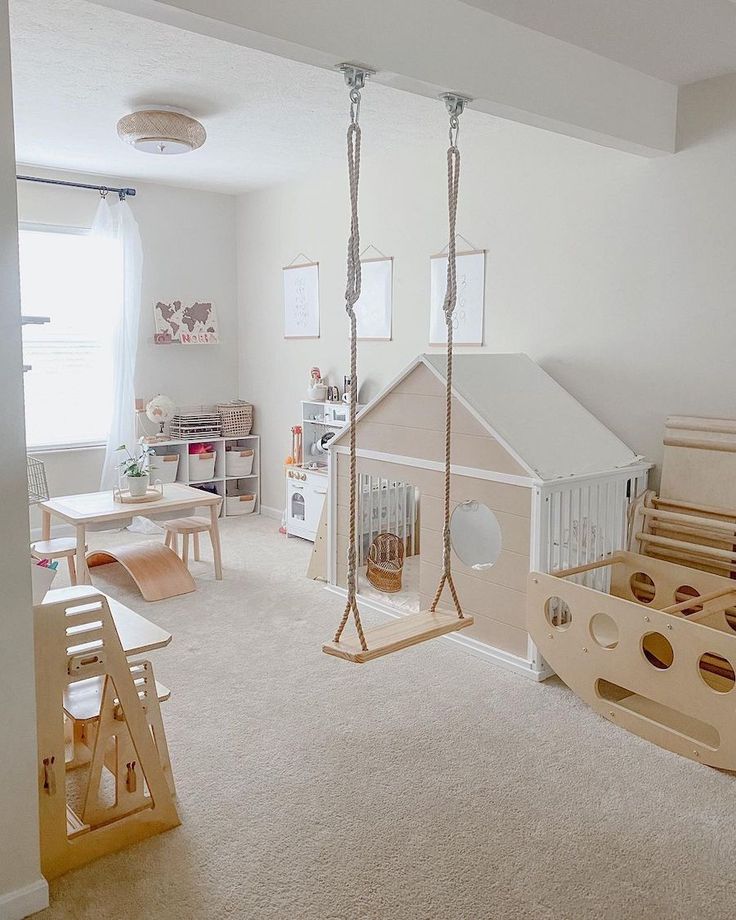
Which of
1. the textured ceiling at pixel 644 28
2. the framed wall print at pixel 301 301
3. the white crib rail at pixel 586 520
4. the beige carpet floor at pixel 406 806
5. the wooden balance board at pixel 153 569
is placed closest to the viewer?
the beige carpet floor at pixel 406 806

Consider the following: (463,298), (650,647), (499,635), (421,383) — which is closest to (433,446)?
(421,383)

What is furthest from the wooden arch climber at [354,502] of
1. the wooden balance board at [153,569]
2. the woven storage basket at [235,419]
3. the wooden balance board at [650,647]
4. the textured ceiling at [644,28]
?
the woven storage basket at [235,419]

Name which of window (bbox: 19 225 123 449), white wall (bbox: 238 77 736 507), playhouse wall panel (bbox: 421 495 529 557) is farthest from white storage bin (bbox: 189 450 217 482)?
playhouse wall panel (bbox: 421 495 529 557)

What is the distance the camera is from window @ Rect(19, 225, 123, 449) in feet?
17.6

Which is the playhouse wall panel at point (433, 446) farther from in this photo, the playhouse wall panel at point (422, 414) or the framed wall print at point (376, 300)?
the framed wall print at point (376, 300)

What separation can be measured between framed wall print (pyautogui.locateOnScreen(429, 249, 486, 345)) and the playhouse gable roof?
19.6 inches

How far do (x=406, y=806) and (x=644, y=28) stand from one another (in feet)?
8.82

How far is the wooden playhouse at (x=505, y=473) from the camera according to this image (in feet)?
10.9

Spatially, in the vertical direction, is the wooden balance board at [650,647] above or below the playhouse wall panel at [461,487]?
below

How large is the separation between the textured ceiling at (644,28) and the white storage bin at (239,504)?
163 inches

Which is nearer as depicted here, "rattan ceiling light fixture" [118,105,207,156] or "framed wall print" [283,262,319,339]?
"rattan ceiling light fixture" [118,105,207,156]

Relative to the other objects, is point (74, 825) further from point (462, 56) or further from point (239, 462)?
point (239, 462)

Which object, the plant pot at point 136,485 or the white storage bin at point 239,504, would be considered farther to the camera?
the white storage bin at point 239,504

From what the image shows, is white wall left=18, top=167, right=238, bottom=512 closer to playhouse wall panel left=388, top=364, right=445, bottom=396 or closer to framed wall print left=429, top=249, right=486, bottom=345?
framed wall print left=429, top=249, right=486, bottom=345
